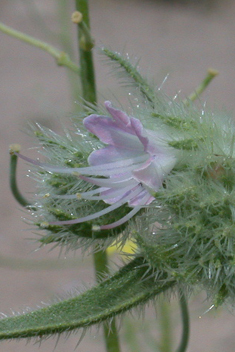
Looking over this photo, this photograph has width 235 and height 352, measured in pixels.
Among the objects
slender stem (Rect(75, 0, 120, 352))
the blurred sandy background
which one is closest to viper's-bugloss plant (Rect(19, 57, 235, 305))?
slender stem (Rect(75, 0, 120, 352))

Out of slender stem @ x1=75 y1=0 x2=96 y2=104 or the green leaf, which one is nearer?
the green leaf

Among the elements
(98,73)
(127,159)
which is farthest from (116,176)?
(98,73)

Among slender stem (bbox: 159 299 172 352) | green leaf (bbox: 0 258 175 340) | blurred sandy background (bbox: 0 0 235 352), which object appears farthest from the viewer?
blurred sandy background (bbox: 0 0 235 352)

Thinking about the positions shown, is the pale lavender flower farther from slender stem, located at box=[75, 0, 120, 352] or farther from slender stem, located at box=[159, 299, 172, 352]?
slender stem, located at box=[159, 299, 172, 352]

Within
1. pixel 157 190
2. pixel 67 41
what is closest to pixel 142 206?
pixel 157 190

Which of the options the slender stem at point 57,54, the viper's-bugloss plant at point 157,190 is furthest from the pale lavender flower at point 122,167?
the slender stem at point 57,54

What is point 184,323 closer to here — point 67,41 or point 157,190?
point 157,190

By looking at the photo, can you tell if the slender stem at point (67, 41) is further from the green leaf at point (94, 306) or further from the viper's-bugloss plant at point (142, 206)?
the green leaf at point (94, 306)
